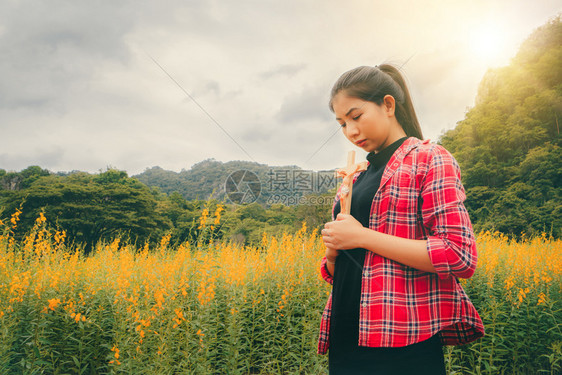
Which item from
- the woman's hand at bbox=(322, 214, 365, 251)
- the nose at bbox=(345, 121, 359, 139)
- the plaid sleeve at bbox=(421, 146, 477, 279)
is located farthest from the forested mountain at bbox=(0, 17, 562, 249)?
the plaid sleeve at bbox=(421, 146, 477, 279)

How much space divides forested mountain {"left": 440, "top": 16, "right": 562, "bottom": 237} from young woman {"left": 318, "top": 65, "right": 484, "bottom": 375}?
2060cm

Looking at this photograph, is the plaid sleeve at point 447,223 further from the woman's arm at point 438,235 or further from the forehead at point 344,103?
the forehead at point 344,103

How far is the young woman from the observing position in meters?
0.83

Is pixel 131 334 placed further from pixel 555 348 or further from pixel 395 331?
pixel 555 348

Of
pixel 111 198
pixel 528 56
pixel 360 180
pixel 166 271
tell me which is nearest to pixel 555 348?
pixel 360 180

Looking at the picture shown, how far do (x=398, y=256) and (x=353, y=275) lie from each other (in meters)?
0.22

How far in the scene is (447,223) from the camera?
81 centimetres

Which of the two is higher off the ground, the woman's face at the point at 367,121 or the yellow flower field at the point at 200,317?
the woman's face at the point at 367,121

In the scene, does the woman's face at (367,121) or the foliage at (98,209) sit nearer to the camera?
the woman's face at (367,121)

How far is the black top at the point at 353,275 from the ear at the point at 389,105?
0.11 m

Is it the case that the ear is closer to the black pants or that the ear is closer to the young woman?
the young woman

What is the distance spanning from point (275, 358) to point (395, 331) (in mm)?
2822

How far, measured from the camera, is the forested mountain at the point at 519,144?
19.3 m

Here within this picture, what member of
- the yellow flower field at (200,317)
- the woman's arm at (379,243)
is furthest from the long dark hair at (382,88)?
the yellow flower field at (200,317)
